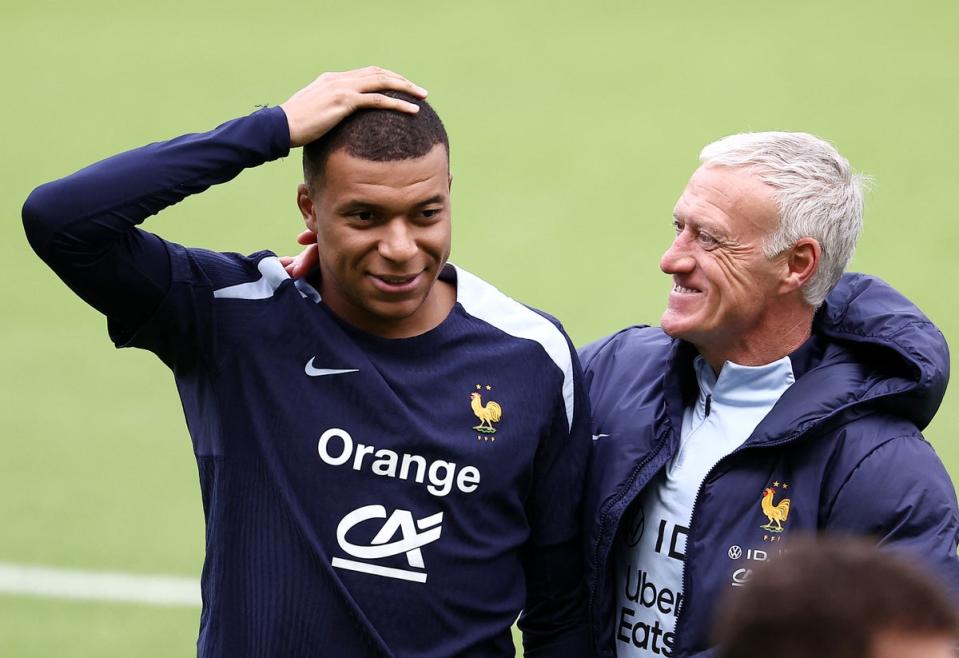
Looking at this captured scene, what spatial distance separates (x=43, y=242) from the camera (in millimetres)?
2945

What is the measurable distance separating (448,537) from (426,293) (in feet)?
1.67

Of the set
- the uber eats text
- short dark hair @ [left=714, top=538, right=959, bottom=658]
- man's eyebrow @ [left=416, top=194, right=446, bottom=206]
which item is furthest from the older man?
short dark hair @ [left=714, top=538, right=959, bottom=658]

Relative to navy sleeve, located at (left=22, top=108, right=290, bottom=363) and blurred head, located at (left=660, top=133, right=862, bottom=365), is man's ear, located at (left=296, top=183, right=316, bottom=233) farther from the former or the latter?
blurred head, located at (left=660, top=133, right=862, bottom=365)

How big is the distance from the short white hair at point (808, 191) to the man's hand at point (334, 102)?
2.54 ft

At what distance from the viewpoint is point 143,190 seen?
297cm

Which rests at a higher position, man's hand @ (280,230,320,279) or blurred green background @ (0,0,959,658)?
man's hand @ (280,230,320,279)

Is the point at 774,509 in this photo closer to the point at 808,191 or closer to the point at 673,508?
the point at 673,508

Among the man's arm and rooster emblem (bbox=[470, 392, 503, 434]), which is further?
rooster emblem (bbox=[470, 392, 503, 434])

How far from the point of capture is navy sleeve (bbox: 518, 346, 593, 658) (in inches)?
131

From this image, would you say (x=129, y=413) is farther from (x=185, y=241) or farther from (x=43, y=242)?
(x=43, y=242)

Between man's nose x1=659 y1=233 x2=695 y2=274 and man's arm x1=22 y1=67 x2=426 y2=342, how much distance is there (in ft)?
2.34

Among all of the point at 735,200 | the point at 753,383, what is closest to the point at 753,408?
the point at 753,383

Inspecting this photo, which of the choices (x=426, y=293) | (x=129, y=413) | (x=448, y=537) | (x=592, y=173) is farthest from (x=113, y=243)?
(x=592, y=173)

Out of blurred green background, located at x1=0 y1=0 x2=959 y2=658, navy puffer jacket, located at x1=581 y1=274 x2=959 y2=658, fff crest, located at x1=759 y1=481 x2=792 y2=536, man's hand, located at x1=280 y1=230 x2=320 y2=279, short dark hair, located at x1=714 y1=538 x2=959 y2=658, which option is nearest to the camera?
short dark hair, located at x1=714 y1=538 x2=959 y2=658
